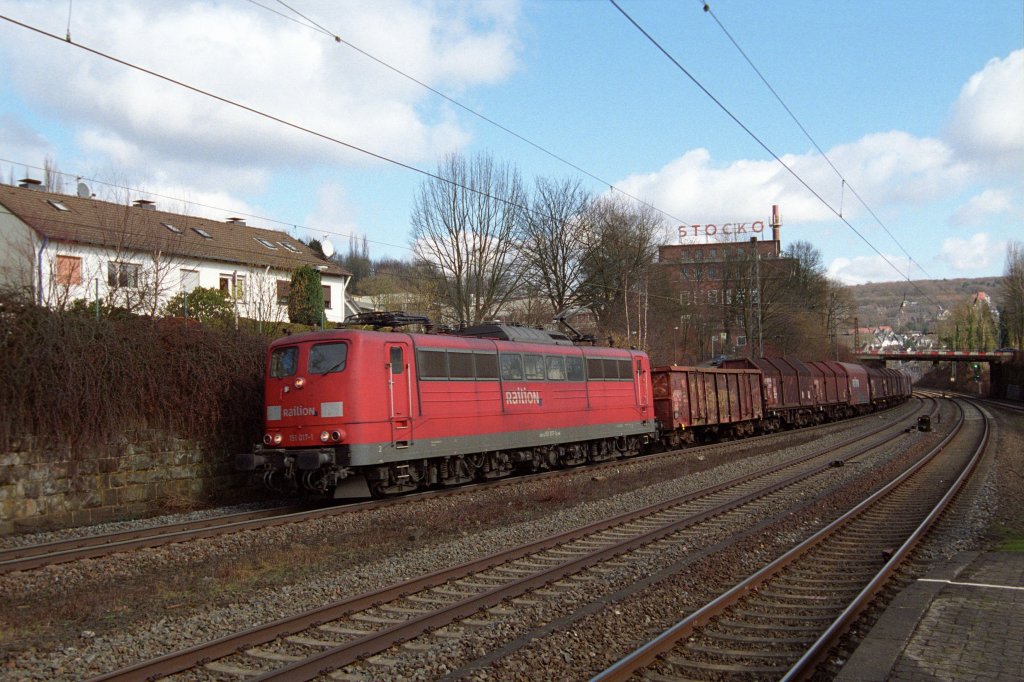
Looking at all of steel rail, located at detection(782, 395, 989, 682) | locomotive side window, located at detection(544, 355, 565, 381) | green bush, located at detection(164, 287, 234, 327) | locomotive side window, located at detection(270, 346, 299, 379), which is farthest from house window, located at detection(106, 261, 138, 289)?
steel rail, located at detection(782, 395, 989, 682)

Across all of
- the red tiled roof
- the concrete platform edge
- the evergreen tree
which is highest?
the red tiled roof

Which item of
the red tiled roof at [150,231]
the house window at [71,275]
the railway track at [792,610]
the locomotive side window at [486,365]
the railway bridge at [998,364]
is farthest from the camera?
the railway bridge at [998,364]

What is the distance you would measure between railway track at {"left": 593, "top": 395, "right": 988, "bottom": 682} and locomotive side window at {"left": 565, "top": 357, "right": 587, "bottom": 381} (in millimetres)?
8042

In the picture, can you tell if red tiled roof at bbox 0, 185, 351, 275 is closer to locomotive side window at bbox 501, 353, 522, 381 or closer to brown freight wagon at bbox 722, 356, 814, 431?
locomotive side window at bbox 501, 353, 522, 381

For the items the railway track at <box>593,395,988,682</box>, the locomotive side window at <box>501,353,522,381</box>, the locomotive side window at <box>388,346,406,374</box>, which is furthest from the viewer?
the locomotive side window at <box>501,353,522,381</box>

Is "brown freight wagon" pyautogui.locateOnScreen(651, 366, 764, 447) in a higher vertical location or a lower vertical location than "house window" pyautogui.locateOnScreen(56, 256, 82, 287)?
lower

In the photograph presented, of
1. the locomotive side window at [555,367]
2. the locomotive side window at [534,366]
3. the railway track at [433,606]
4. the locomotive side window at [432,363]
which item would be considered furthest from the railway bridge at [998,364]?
the railway track at [433,606]

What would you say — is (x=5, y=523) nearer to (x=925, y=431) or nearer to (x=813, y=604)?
(x=813, y=604)

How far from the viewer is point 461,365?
51.9 ft

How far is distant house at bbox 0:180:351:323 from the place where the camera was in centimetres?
1602

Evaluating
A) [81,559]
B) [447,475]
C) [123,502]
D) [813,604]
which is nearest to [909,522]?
[813,604]

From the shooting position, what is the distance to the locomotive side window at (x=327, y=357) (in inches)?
538

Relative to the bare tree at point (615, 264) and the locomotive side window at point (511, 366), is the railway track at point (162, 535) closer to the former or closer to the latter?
the locomotive side window at point (511, 366)

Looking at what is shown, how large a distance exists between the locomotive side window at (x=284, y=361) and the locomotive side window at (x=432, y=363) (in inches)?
84.9
